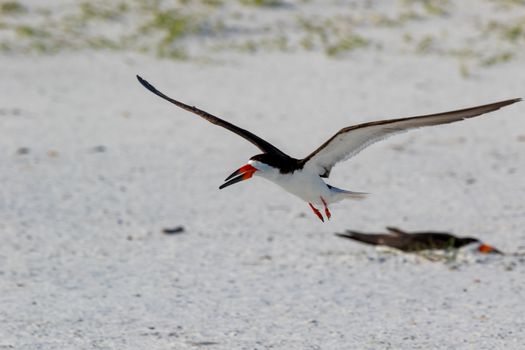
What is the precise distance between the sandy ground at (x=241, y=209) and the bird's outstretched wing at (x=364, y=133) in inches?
32.8

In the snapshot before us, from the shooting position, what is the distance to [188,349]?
5.14m

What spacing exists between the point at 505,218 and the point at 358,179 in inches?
55.7

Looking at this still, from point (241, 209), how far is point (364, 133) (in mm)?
3110

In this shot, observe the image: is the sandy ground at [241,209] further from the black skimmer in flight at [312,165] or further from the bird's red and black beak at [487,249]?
the black skimmer in flight at [312,165]

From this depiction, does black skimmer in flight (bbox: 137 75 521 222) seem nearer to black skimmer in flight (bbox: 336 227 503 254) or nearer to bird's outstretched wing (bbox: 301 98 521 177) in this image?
bird's outstretched wing (bbox: 301 98 521 177)

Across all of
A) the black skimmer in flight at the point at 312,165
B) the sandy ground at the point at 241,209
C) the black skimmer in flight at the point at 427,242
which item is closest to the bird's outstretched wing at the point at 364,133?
the black skimmer in flight at the point at 312,165

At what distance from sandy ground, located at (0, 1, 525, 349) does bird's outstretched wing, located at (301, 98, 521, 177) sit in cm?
83

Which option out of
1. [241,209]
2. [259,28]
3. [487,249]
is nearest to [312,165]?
[487,249]

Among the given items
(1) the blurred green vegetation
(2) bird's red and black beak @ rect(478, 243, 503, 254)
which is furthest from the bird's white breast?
(1) the blurred green vegetation

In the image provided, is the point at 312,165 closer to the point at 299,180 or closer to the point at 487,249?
the point at 299,180

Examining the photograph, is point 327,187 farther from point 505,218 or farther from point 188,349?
point 505,218

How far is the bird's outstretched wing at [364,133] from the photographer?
15.1 feet

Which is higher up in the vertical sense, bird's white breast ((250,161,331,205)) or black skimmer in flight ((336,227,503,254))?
bird's white breast ((250,161,331,205))

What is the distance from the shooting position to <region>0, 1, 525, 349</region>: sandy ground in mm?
5605
